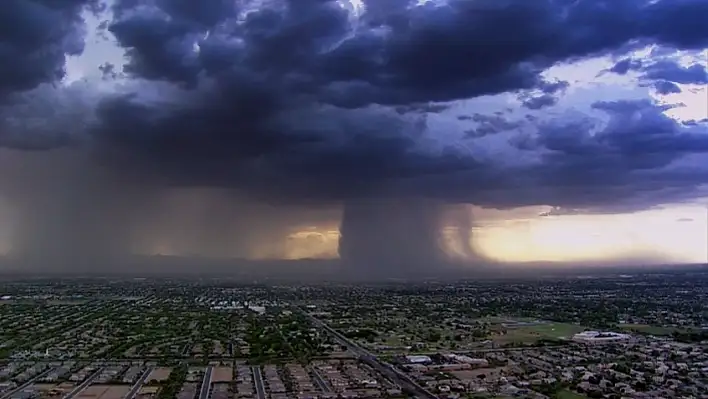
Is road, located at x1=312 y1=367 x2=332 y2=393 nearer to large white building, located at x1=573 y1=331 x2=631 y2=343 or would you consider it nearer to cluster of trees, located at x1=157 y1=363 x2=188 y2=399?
cluster of trees, located at x1=157 y1=363 x2=188 y2=399

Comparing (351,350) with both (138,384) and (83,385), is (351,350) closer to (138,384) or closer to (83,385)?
(138,384)

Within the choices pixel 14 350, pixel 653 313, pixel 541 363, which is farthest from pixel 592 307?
pixel 14 350

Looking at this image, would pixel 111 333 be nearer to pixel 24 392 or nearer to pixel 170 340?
pixel 170 340

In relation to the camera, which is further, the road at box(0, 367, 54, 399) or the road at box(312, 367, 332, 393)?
the road at box(312, 367, 332, 393)

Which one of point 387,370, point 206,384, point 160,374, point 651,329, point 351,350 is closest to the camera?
point 206,384

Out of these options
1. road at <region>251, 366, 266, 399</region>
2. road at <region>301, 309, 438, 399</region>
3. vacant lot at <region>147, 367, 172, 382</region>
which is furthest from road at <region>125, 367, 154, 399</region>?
road at <region>301, 309, 438, 399</region>

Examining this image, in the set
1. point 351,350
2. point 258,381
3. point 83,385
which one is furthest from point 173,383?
point 351,350
